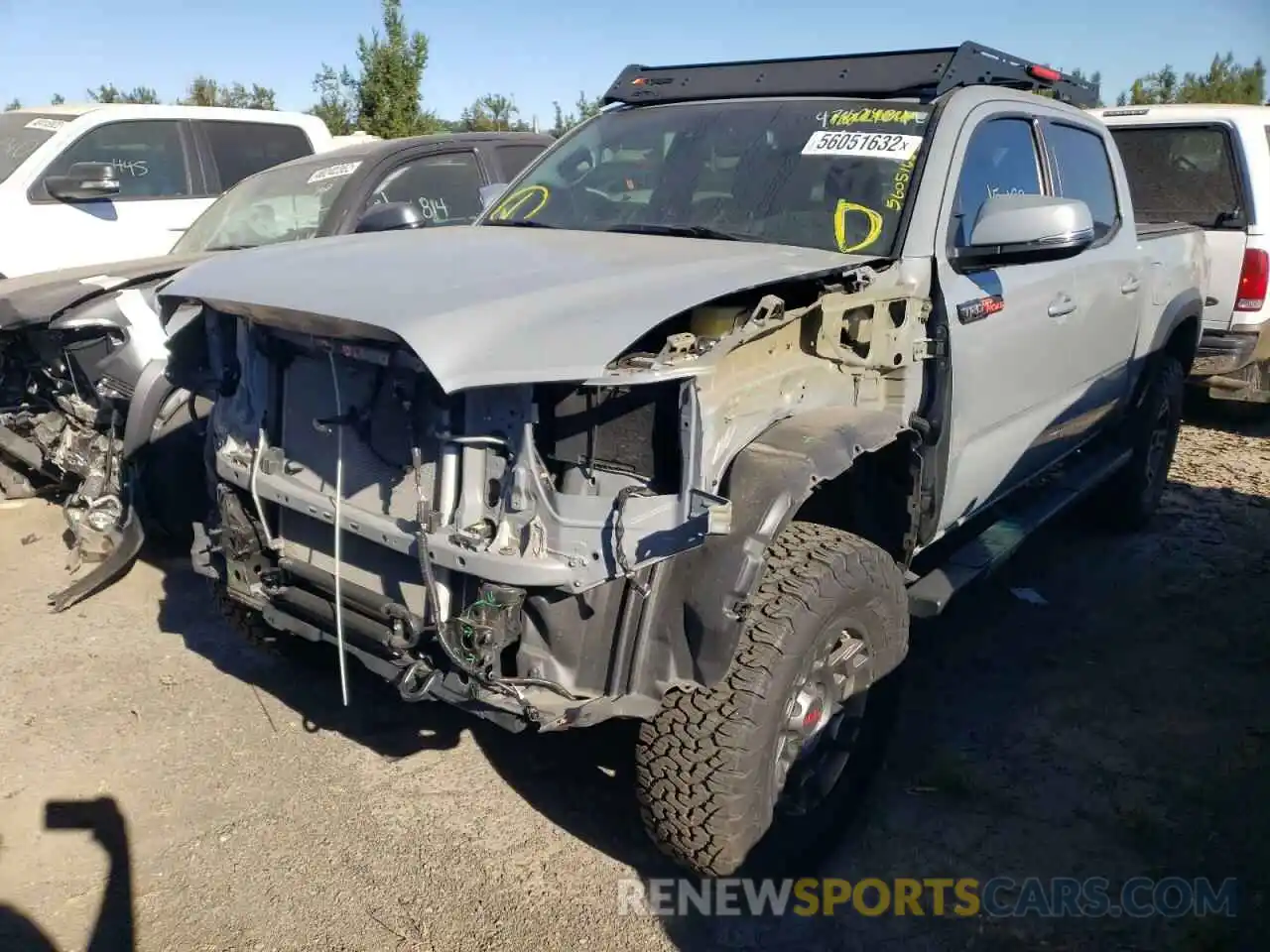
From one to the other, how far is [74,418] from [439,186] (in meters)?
2.34

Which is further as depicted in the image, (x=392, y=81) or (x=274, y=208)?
(x=392, y=81)

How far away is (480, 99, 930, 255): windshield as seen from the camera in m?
3.31

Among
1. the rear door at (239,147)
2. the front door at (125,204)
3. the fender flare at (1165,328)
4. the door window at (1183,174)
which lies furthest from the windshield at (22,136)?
the door window at (1183,174)

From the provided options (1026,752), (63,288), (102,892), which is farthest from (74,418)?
(1026,752)

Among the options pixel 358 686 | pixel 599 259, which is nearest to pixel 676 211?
pixel 599 259

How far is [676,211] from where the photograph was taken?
140 inches

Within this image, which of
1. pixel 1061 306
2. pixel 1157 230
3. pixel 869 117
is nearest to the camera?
pixel 869 117

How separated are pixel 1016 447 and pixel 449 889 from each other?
2.53 meters

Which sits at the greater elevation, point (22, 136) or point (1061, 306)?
point (22, 136)

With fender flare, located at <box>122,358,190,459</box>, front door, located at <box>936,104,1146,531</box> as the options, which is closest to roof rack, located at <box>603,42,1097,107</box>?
front door, located at <box>936,104,1146,531</box>

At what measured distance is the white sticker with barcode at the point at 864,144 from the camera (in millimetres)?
3373

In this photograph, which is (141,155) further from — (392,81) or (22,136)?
(392,81)

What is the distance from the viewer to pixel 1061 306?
392 cm

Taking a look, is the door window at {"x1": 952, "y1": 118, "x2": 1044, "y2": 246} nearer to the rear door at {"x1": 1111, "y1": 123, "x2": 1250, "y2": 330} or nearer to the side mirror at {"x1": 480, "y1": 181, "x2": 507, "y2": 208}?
the side mirror at {"x1": 480, "y1": 181, "x2": 507, "y2": 208}
